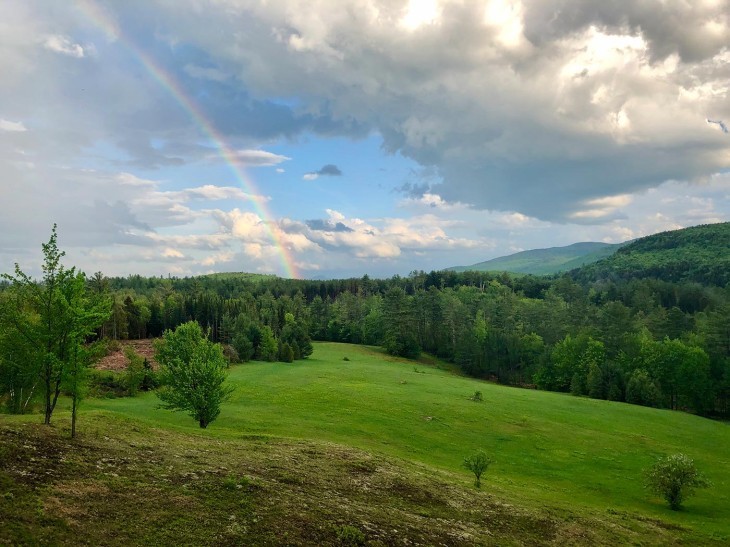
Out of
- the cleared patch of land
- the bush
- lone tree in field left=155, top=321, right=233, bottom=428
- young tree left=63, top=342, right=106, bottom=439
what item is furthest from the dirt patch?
young tree left=63, top=342, right=106, bottom=439

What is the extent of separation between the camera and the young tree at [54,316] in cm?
2884

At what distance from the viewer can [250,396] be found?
7500cm

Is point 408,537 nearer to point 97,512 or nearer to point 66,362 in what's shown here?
point 97,512

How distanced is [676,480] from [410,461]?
25.3m

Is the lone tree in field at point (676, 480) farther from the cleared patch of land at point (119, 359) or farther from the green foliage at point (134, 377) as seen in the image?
the cleared patch of land at point (119, 359)

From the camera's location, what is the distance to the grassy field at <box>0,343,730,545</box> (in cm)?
2397

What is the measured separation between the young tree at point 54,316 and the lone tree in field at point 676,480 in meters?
50.8

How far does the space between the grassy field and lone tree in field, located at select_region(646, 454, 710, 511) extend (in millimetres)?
1570

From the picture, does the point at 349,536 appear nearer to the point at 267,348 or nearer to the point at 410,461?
the point at 410,461

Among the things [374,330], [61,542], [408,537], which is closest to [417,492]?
[408,537]

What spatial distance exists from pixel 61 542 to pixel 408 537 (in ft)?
50.0

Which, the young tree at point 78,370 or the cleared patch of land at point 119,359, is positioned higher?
the young tree at point 78,370

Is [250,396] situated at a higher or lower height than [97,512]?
lower

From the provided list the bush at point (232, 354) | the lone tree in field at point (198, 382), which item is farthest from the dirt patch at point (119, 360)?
the lone tree in field at point (198, 382)
